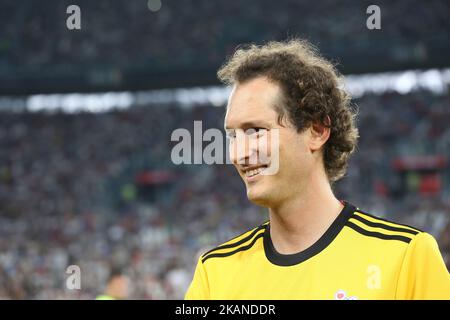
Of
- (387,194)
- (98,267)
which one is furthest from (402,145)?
(98,267)

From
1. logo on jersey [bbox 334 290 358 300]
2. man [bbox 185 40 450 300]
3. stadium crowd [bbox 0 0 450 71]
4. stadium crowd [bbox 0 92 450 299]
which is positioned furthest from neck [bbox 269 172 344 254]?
stadium crowd [bbox 0 0 450 71]

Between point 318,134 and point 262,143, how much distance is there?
301mm

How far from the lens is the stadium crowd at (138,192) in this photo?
16.0m

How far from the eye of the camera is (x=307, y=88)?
2.57 metres

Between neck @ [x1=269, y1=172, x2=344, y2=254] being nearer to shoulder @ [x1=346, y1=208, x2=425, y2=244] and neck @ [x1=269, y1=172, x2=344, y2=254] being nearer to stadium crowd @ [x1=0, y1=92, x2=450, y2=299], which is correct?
shoulder @ [x1=346, y1=208, x2=425, y2=244]

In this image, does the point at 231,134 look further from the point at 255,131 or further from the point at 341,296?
the point at 341,296

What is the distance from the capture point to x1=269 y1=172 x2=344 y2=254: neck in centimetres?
248

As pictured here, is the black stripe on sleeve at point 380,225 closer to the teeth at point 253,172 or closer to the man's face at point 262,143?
the man's face at point 262,143

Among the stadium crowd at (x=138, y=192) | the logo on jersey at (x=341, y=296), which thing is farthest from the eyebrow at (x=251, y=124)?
the stadium crowd at (x=138, y=192)

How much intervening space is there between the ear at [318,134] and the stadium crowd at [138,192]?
9.95 meters

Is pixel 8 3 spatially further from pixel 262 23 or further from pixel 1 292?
pixel 1 292

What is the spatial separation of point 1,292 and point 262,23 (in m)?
16.4

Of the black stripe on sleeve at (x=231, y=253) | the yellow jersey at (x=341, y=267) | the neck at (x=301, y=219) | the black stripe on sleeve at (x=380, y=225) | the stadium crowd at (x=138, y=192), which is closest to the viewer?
the yellow jersey at (x=341, y=267)

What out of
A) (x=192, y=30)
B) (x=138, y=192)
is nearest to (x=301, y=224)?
(x=138, y=192)
